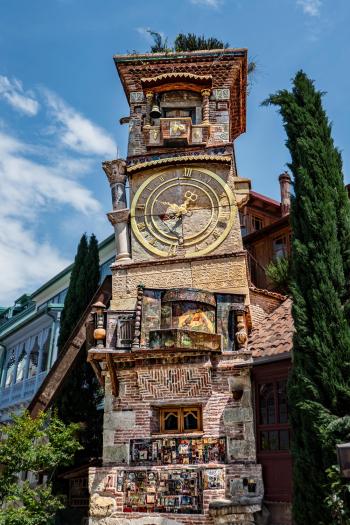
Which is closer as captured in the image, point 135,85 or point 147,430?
point 147,430

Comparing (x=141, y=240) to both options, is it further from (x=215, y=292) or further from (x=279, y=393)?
(x=279, y=393)

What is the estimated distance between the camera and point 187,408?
41.9 feet

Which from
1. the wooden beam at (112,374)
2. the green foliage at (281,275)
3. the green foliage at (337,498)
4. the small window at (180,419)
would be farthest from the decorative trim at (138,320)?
the green foliage at (337,498)

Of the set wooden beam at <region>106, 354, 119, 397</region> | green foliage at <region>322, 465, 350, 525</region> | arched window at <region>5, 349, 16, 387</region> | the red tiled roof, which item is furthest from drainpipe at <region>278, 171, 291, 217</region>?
arched window at <region>5, 349, 16, 387</region>

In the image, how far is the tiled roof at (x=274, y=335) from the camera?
480 inches

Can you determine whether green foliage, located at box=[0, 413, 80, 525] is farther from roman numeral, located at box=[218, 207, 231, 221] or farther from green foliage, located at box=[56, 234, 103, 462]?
roman numeral, located at box=[218, 207, 231, 221]

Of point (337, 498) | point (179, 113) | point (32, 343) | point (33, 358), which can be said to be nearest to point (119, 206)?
point (179, 113)

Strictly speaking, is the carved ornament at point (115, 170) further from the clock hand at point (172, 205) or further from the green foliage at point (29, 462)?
the green foliage at point (29, 462)

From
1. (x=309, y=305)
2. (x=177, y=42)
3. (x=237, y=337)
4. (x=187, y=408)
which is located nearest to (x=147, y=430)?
(x=187, y=408)

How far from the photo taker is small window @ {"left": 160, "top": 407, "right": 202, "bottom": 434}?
12.6 metres

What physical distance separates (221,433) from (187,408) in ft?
3.34

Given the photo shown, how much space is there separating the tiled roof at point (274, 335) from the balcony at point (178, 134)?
5.03 metres

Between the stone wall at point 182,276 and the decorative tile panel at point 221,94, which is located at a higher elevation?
the decorative tile panel at point 221,94

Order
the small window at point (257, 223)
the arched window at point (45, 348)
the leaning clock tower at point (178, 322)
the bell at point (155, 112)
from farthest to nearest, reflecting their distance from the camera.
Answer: the arched window at point (45, 348) < the small window at point (257, 223) < the bell at point (155, 112) < the leaning clock tower at point (178, 322)
